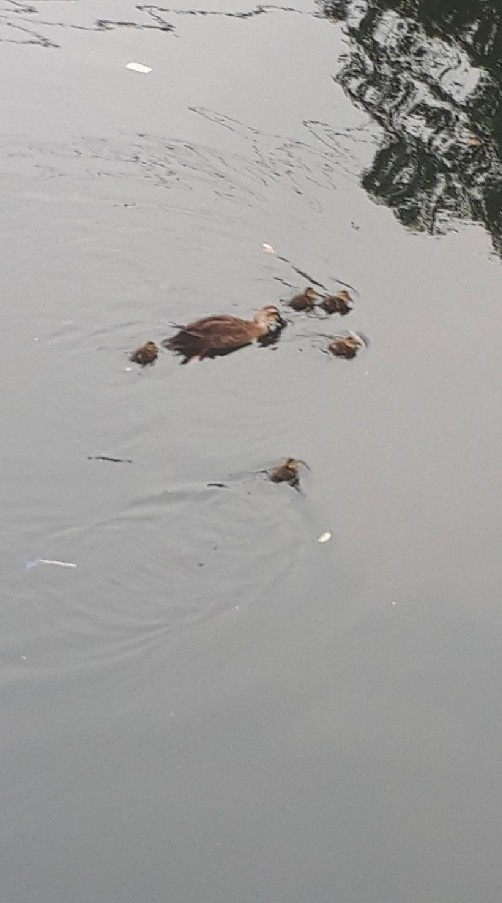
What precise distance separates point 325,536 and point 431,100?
3.68m

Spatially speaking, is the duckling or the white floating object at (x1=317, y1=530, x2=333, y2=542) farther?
the duckling

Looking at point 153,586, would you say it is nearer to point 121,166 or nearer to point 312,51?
point 121,166

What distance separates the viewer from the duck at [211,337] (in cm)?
552

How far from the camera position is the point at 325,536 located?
4.78m

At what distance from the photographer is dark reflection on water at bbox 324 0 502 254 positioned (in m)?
6.63

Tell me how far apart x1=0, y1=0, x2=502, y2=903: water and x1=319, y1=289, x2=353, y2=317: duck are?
68mm

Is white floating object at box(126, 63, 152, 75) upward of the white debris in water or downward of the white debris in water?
upward

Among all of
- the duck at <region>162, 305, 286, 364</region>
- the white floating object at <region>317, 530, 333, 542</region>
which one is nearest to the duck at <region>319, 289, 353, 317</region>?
the duck at <region>162, 305, 286, 364</region>

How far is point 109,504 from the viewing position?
4812mm

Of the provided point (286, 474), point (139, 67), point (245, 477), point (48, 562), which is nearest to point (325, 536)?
point (286, 474)

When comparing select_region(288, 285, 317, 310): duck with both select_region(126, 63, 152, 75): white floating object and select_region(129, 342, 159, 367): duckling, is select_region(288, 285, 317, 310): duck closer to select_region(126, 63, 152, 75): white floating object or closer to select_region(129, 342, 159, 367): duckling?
select_region(129, 342, 159, 367): duckling

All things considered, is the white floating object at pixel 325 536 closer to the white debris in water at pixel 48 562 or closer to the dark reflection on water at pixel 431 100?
the white debris in water at pixel 48 562

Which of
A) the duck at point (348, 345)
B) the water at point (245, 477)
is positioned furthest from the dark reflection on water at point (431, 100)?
the duck at point (348, 345)

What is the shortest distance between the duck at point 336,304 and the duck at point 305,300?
50 mm
